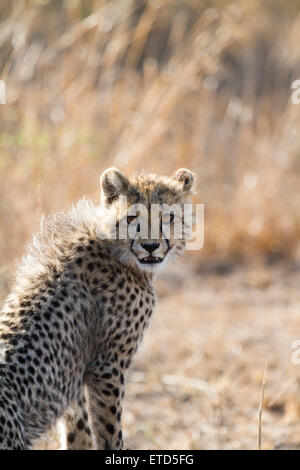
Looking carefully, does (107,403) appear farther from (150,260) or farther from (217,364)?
(217,364)

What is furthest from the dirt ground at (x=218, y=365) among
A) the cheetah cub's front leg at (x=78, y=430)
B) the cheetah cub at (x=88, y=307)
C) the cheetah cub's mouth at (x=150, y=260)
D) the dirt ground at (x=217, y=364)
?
the cheetah cub's mouth at (x=150, y=260)

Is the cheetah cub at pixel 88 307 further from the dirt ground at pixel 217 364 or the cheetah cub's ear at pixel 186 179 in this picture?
the dirt ground at pixel 217 364

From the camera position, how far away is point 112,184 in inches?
132

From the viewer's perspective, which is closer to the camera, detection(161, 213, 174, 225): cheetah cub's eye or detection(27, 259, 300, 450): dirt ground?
detection(161, 213, 174, 225): cheetah cub's eye

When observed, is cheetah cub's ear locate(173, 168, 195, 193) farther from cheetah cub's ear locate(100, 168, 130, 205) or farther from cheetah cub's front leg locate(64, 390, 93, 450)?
cheetah cub's front leg locate(64, 390, 93, 450)

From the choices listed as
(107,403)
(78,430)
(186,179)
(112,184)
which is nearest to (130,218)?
(112,184)

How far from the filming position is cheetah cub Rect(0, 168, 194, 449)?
2.88m

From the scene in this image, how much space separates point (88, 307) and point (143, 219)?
46 cm

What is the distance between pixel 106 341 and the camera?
3262 millimetres

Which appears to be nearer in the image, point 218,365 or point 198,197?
point 218,365

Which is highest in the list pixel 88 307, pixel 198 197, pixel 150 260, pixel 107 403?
pixel 198 197

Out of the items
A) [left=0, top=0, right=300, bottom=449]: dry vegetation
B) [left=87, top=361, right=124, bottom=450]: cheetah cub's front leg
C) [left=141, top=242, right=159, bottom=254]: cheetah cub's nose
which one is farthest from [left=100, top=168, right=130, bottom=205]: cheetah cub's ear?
[left=0, top=0, right=300, bottom=449]: dry vegetation

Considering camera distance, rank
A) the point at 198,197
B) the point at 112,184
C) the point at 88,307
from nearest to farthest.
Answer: the point at 88,307 < the point at 112,184 < the point at 198,197

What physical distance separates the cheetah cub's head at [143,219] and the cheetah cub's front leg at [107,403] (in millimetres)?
501
